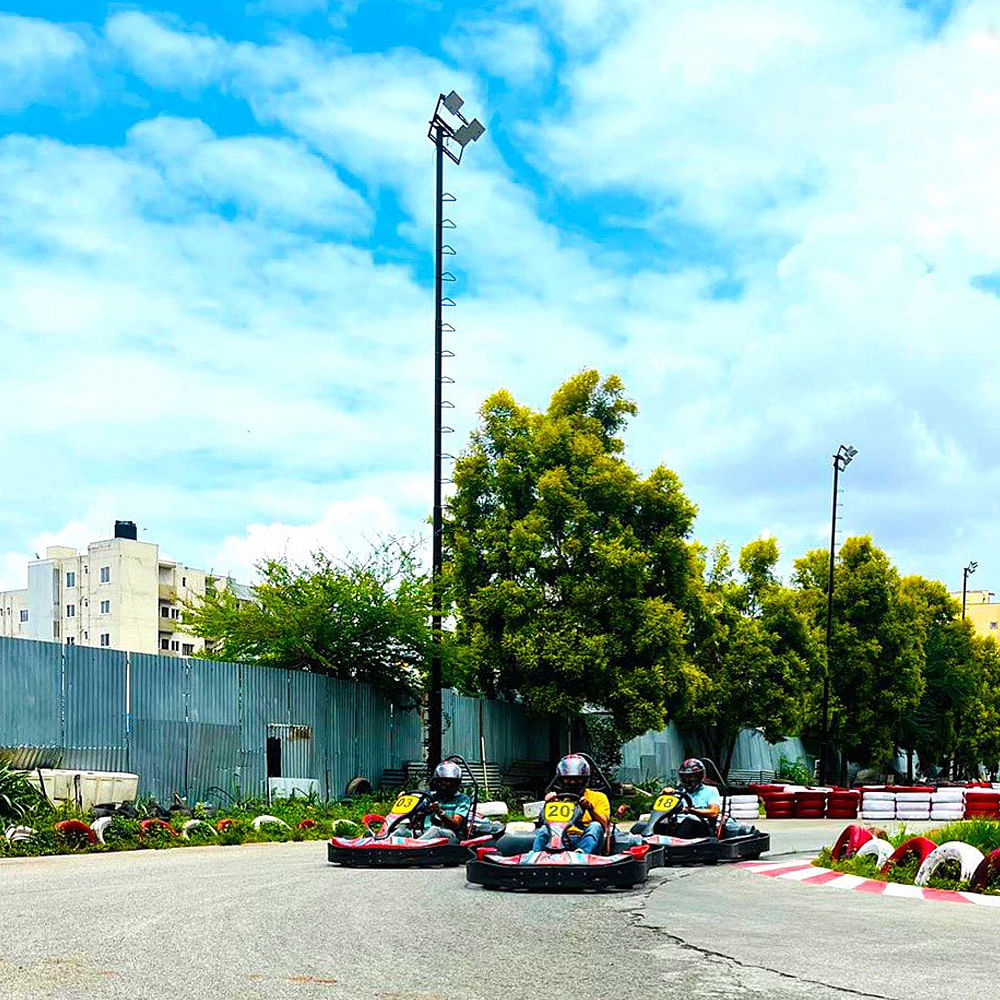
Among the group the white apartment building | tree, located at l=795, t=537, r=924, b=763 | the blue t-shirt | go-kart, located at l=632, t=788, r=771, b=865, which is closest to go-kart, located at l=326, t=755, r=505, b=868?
go-kart, located at l=632, t=788, r=771, b=865

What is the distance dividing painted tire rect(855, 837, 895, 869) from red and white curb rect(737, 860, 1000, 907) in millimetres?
470

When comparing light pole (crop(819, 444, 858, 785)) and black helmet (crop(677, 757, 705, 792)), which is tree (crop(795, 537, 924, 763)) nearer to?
light pole (crop(819, 444, 858, 785))

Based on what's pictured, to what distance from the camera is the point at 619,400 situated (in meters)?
39.7

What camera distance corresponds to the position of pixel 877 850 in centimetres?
1725

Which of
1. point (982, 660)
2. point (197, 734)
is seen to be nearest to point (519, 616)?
point (197, 734)

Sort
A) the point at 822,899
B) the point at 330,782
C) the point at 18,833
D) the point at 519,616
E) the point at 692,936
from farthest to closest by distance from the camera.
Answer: the point at 519,616 → the point at 330,782 → the point at 18,833 → the point at 822,899 → the point at 692,936

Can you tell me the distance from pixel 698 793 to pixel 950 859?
519 centimetres

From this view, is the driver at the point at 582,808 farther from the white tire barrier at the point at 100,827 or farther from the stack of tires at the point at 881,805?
the stack of tires at the point at 881,805

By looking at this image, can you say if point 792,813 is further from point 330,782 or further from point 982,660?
point 982,660

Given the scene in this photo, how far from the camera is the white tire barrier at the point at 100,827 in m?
19.9

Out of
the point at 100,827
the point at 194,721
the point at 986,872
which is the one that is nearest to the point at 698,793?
the point at 986,872

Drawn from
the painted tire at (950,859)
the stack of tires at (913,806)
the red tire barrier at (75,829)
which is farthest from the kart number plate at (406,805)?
the stack of tires at (913,806)

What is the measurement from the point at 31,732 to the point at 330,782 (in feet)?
29.8

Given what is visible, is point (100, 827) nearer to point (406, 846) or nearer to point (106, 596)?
point (406, 846)
